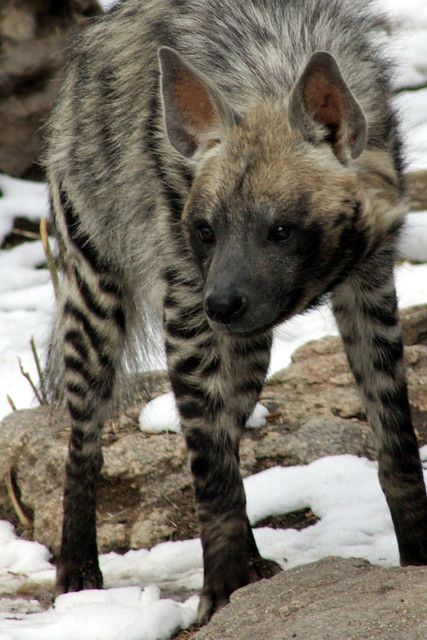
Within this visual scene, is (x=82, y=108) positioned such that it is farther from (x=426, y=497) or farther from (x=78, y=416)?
(x=426, y=497)

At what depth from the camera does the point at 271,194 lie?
3479 millimetres

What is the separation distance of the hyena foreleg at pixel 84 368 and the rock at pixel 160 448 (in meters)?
0.27

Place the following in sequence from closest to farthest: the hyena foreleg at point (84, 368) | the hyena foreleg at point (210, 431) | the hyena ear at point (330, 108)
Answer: the hyena ear at point (330, 108) < the hyena foreleg at point (210, 431) < the hyena foreleg at point (84, 368)

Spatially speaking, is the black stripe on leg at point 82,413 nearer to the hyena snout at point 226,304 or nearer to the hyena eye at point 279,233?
the hyena snout at point 226,304

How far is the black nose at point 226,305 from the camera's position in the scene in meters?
3.40

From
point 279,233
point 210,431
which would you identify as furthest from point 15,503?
point 279,233

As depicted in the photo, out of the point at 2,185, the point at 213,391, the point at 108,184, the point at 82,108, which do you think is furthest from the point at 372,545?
the point at 2,185

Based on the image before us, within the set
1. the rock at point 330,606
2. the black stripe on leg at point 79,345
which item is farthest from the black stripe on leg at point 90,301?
the rock at point 330,606

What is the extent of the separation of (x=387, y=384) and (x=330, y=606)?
1160mm

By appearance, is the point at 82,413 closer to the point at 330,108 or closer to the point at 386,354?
the point at 386,354

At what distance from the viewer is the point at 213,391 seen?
406 cm

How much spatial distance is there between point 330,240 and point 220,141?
0.44 meters

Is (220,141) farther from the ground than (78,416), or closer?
farther from the ground

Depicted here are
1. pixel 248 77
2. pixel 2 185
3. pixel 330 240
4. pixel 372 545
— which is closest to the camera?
pixel 330 240
